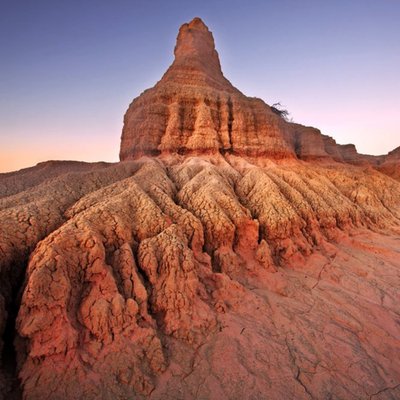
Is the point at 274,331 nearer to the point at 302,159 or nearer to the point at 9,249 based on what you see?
the point at 9,249

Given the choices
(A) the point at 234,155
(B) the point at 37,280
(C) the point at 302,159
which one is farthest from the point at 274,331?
(C) the point at 302,159

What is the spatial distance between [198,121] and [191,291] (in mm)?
9660

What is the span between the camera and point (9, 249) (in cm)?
535

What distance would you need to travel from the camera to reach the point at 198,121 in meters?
13.5

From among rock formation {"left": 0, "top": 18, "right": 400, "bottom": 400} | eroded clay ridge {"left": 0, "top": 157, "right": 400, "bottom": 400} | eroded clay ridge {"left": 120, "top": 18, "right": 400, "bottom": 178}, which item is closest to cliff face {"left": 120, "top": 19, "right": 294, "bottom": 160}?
eroded clay ridge {"left": 120, "top": 18, "right": 400, "bottom": 178}

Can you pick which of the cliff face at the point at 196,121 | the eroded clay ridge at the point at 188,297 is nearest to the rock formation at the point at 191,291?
the eroded clay ridge at the point at 188,297

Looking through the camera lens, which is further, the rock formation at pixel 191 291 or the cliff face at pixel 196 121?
the cliff face at pixel 196 121

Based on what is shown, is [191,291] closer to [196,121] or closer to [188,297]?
[188,297]

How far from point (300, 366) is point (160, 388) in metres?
2.72

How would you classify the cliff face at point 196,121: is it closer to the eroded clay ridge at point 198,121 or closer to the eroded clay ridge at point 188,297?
the eroded clay ridge at point 198,121

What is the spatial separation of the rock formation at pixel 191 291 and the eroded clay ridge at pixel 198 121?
2.25 metres

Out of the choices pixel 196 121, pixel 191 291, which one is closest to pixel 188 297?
pixel 191 291

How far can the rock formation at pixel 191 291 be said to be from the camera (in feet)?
14.6

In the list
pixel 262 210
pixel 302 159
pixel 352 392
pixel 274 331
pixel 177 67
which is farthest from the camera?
pixel 302 159
